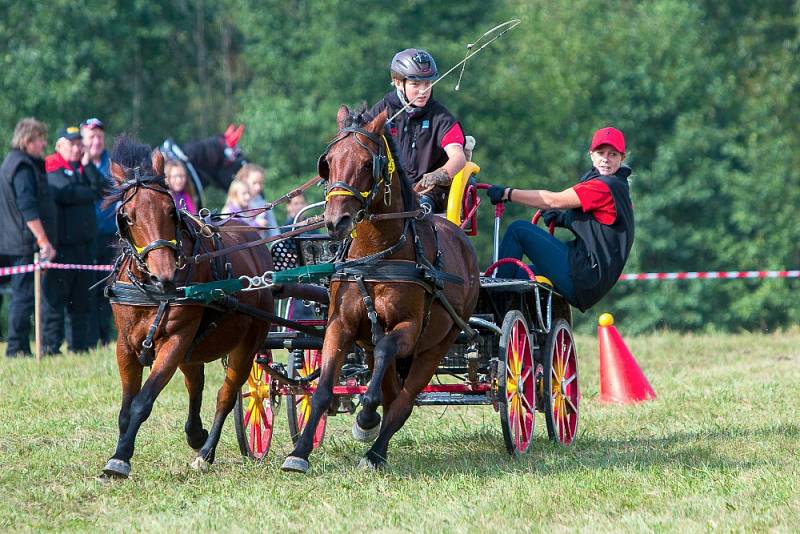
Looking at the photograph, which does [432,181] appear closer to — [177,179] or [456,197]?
[456,197]

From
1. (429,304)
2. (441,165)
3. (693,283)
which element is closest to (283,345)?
(429,304)

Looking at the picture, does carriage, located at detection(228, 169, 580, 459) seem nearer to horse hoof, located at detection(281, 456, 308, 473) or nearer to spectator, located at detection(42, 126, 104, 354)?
horse hoof, located at detection(281, 456, 308, 473)

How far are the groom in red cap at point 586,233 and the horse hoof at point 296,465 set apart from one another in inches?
98.8

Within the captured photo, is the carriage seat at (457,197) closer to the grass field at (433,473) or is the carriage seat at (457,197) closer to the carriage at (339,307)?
the carriage at (339,307)

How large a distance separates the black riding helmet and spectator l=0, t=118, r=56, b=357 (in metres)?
5.27

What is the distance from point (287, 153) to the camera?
3469 cm

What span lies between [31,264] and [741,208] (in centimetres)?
2380

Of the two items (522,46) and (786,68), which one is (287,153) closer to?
(522,46)

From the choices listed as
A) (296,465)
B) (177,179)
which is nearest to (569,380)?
(296,465)

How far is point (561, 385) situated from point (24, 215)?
5.95m

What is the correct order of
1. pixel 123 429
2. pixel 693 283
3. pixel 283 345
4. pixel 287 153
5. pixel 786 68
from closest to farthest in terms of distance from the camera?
pixel 123 429 < pixel 283 345 < pixel 693 283 < pixel 287 153 < pixel 786 68

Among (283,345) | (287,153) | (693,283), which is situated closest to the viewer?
(283,345)

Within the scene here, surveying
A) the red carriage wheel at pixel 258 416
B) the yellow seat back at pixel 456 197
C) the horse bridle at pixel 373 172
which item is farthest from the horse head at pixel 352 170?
the red carriage wheel at pixel 258 416

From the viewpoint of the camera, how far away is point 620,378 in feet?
36.7
